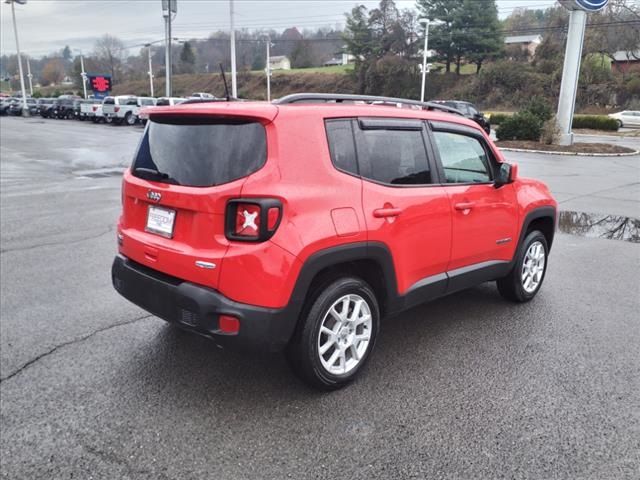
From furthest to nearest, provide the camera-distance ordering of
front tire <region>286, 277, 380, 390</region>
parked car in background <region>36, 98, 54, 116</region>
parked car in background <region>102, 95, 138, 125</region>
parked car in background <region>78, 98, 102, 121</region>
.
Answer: parked car in background <region>36, 98, 54, 116</region> → parked car in background <region>78, 98, 102, 121</region> → parked car in background <region>102, 95, 138, 125</region> → front tire <region>286, 277, 380, 390</region>

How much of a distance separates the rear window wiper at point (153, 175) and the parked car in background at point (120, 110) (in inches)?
1396

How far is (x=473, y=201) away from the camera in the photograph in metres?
4.20

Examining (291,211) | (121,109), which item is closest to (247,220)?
(291,211)

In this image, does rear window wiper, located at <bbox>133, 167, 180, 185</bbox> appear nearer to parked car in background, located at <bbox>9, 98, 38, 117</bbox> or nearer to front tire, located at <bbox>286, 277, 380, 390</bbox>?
front tire, located at <bbox>286, 277, 380, 390</bbox>

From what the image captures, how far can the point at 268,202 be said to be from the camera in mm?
2916

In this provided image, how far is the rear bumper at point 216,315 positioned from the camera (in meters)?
2.97

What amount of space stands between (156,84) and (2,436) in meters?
109

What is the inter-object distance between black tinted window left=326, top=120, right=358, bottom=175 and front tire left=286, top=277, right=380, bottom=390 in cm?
72

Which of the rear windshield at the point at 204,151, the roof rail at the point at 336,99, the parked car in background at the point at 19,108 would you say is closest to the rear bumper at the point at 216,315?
the rear windshield at the point at 204,151

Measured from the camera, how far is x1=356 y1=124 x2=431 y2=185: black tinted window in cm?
346

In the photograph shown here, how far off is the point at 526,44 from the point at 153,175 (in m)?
79.0

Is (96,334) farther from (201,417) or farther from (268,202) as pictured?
(268,202)

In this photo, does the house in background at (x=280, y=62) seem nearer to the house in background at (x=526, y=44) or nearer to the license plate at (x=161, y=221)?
the house in background at (x=526, y=44)

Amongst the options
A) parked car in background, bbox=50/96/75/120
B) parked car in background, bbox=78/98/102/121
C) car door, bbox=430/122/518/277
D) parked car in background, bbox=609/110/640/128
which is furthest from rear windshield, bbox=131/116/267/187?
parked car in background, bbox=50/96/75/120
